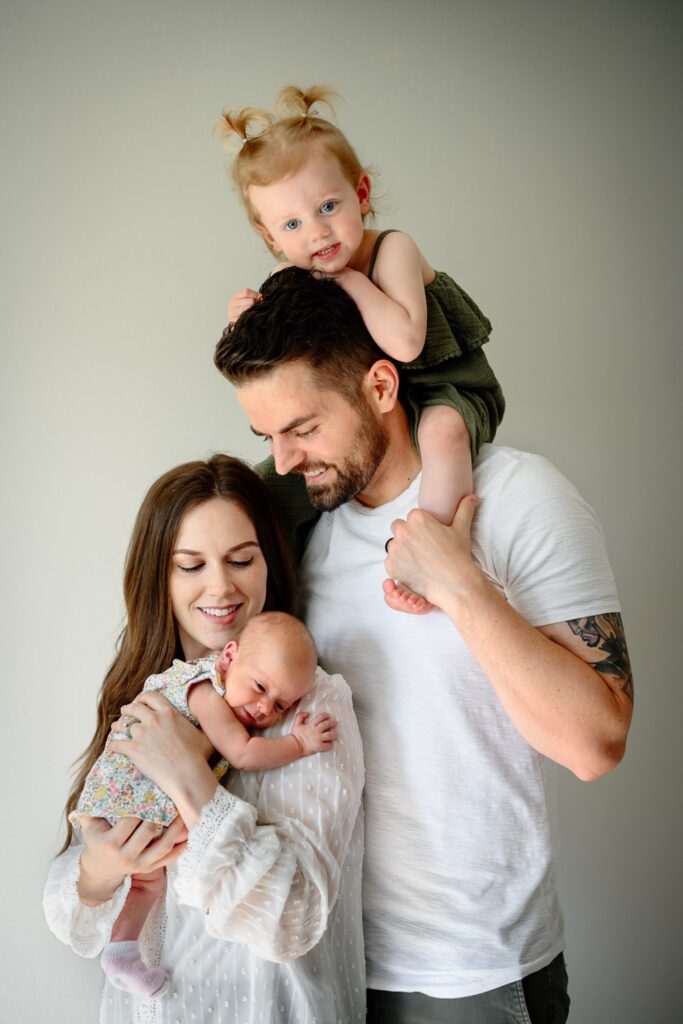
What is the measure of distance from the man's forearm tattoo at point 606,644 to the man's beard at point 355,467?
19.4 inches

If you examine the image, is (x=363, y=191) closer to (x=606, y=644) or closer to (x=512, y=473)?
(x=512, y=473)

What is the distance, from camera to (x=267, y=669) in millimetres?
1570

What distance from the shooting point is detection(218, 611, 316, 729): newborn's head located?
158cm

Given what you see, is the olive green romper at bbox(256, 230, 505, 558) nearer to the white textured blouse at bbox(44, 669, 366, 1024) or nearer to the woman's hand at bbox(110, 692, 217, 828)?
the white textured blouse at bbox(44, 669, 366, 1024)

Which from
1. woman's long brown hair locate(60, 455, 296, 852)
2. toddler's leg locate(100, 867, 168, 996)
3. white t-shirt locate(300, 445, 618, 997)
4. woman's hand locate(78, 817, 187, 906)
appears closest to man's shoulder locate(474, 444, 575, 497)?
white t-shirt locate(300, 445, 618, 997)

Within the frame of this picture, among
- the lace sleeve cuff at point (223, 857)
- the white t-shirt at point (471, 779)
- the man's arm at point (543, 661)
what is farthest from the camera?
the white t-shirt at point (471, 779)

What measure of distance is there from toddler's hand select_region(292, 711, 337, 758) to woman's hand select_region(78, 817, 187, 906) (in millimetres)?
247

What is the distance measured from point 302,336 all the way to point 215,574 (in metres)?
0.48

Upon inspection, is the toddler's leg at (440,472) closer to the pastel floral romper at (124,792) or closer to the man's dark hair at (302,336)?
the man's dark hair at (302,336)

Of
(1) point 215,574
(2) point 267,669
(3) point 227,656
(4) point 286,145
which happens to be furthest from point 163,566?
(4) point 286,145

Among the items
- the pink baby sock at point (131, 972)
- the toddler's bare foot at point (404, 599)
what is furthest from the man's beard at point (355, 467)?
the pink baby sock at point (131, 972)

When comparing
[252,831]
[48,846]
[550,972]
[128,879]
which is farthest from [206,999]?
[48,846]

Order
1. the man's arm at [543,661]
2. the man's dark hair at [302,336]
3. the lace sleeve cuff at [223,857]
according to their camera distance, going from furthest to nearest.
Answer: the man's dark hair at [302,336]
the man's arm at [543,661]
the lace sleeve cuff at [223,857]

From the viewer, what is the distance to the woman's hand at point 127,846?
5.02 ft
